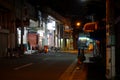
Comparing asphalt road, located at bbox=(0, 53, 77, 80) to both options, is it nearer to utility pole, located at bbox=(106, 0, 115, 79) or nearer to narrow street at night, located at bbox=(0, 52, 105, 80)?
narrow street at night, located at bbox=(0, 52, 105, 80)

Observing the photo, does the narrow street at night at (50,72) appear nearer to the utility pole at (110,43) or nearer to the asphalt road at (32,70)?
the asphalt road at (32,70)

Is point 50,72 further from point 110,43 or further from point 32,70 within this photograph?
Result: point 110,43

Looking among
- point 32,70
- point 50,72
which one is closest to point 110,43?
point 50,72

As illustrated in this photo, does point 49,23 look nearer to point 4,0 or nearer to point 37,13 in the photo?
point 37,13

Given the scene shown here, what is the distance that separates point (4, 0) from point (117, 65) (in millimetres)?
28120

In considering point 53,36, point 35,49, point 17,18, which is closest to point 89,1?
point 17,18

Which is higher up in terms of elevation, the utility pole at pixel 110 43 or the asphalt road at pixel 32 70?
the utility pole at pixel 110 43

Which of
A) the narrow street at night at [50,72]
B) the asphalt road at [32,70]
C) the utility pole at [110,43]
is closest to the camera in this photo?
the utility pole at [110,43]

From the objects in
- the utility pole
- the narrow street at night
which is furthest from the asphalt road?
the utility pole

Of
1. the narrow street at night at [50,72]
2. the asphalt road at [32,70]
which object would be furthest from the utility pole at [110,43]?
the asphalt road at [32,70]

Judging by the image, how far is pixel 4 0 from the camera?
44.5m

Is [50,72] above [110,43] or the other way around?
the other way around

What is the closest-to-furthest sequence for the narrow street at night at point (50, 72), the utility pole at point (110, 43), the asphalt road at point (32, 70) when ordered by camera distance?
1. the utility pole at point (110, 43)
2. the narrow street at night at point (50, 72)
3. the asphalt road at point (32, 70)

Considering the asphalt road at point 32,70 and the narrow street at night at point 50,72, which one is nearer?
the narrow street at night at point 50,72
